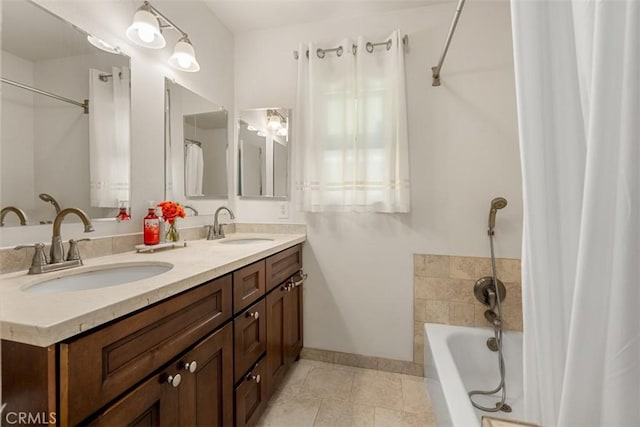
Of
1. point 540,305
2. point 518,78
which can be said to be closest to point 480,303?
point 540,305

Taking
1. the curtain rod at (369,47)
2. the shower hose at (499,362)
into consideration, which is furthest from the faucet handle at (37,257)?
the shower hose at (499,362)

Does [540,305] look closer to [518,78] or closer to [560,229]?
[560,229]

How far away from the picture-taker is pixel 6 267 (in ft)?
2.76

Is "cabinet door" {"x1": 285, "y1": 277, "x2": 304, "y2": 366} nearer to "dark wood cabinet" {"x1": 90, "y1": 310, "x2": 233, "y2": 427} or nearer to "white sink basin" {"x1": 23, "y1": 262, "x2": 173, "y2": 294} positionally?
"dark wood cabinet" {"x1": 90, "y1": 310, "x2": 233, "y2": 427}

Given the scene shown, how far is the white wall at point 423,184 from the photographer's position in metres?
1.63

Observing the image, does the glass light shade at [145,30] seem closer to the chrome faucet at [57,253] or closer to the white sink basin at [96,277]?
the chrome faucet at [57,253]

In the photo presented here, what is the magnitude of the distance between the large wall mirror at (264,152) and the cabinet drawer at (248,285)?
0.84 m

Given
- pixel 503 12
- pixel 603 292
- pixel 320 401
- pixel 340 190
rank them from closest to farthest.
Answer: pixel 603 292 → pixel 320 401 → pixel 503 12 → pixel 340 190

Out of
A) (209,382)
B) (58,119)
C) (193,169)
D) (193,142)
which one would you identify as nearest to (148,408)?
(209,382)

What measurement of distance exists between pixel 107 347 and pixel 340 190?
1431 millimetres

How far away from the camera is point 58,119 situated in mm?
993

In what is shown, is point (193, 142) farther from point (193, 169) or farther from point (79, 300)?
point (79, 300)

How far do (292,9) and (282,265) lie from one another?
1.72m

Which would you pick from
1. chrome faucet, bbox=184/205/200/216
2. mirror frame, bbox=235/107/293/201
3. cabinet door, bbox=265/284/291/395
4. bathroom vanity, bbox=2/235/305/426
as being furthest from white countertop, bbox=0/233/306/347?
mirror frame, bbox=235/107/293/201
